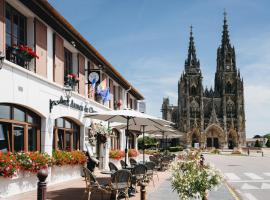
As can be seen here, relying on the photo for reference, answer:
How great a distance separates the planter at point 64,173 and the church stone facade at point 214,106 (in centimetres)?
8188

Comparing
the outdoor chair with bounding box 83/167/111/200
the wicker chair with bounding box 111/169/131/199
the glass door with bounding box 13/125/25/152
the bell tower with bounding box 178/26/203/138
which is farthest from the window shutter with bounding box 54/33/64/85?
the bell tower with bounding box 178/26/203/138

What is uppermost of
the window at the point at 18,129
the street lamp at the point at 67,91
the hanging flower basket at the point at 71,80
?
the hanging flower basket at the point at 71,80

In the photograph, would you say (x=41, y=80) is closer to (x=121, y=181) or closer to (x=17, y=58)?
(x=17, y=58)

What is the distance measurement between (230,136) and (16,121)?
90.7 m

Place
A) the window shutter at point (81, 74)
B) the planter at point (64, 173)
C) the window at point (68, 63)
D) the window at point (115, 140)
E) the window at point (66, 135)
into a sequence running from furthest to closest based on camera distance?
the window at point (115, 140), the window shutter at point (81, 74), the window at point (68, 63), the window at point (66, 135), the planter at point (64, 173)

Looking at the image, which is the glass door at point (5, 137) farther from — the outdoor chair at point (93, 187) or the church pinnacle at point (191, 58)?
the church pinnacle at point (191, 58)

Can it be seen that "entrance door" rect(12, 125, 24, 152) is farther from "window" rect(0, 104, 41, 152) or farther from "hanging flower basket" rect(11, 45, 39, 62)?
"hanging flower basket" rect(11, 45, 39, 62)

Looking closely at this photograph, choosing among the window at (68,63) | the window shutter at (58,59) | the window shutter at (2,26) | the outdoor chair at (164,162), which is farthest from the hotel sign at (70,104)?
the outdoor chair at (164,162)

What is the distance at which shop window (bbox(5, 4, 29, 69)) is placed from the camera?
1157cm

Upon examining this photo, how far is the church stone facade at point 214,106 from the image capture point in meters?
97.6

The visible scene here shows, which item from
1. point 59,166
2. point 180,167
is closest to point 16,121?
point 59,166

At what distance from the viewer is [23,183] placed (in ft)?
36.9

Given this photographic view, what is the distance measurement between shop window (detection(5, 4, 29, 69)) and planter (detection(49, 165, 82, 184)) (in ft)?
12.4

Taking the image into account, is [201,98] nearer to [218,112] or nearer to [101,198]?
[218,112]
